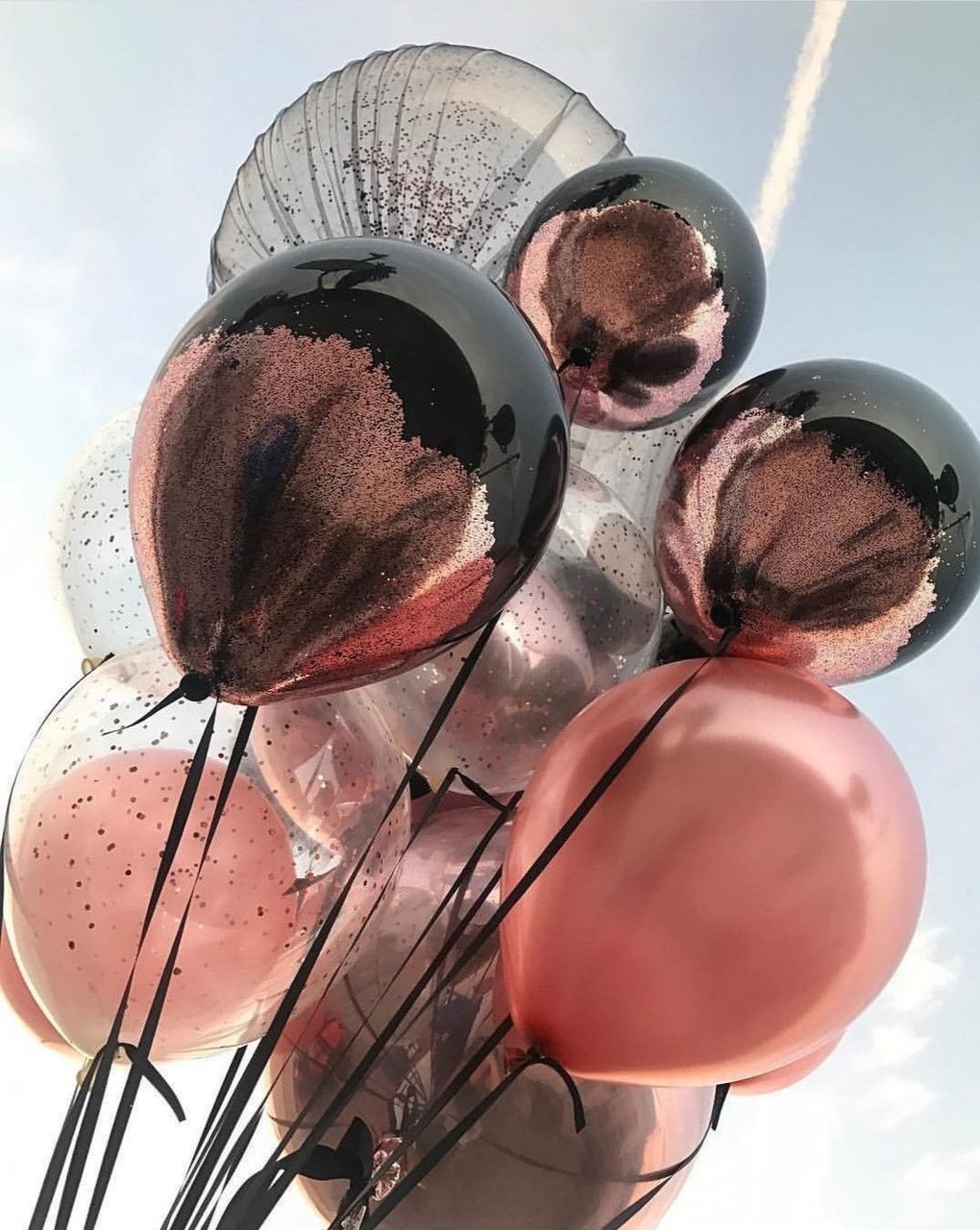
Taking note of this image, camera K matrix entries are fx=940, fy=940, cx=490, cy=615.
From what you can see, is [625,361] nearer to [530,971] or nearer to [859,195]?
[530,971]

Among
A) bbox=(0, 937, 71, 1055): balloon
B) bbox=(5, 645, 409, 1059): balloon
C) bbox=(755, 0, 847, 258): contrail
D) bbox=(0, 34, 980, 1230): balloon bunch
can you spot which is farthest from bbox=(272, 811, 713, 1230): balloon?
bbox=(755, 0, 847, 258): contrail

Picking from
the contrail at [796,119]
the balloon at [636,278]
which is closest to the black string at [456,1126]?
the balloon at [636,278]

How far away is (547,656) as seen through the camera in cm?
82

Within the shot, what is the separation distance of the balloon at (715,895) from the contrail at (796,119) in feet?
4.06

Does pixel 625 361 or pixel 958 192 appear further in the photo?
pixel 958 192

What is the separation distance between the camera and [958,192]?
1.58 m

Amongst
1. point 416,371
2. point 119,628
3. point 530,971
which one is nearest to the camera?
point 416,371

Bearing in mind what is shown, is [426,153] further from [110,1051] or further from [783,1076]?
[783,1076]

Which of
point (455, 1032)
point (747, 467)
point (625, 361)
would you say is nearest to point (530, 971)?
point (455, 1032)

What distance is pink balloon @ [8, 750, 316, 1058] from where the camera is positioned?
646 mm

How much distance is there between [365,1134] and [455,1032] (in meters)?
0.10

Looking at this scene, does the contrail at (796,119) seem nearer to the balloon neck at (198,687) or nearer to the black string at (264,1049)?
the black string at (264,1049)

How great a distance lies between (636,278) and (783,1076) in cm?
79

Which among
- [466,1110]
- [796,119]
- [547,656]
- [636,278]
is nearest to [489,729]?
[547,656]
